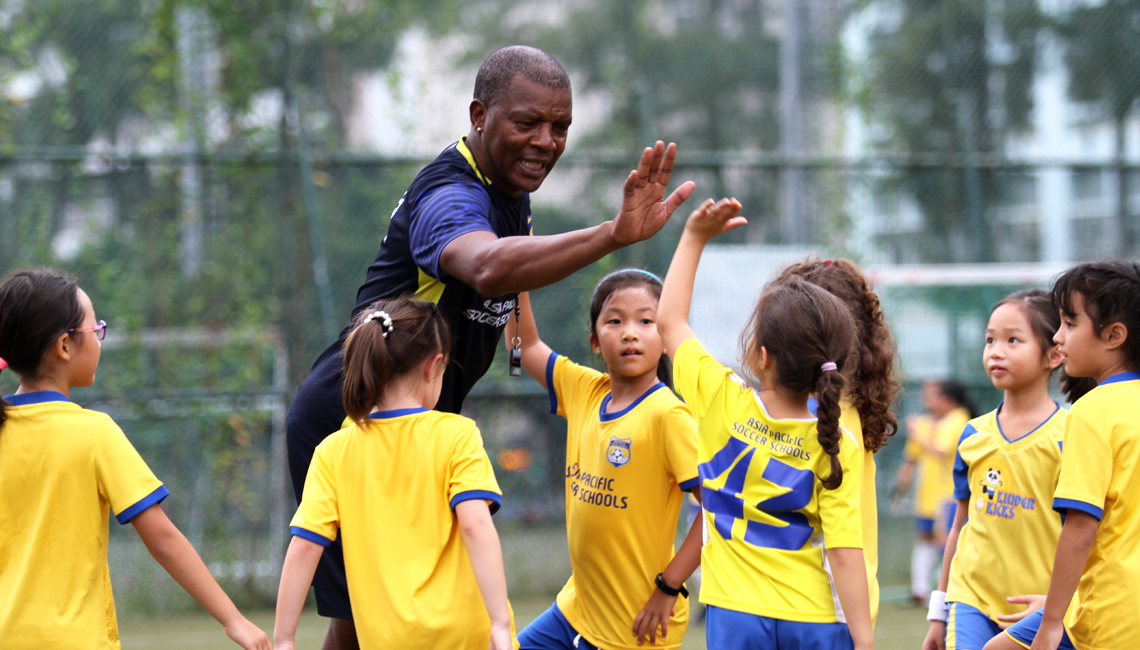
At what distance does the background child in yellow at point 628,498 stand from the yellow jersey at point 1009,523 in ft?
3.07

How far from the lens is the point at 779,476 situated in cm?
251

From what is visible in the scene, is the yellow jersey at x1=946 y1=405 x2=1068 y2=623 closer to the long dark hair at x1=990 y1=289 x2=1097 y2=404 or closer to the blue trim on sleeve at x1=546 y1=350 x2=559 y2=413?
the long dark hair at x1=990 y1=289 x2=1097 y2=404

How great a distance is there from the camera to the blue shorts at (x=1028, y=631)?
2.75 meters

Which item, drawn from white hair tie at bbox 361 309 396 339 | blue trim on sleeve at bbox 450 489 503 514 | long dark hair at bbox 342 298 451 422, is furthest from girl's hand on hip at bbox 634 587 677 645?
white hair tie at bbox 361 309 396 339

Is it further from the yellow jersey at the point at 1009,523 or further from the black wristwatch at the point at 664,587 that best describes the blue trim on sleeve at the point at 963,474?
the black wristwatch at the point at 664,587

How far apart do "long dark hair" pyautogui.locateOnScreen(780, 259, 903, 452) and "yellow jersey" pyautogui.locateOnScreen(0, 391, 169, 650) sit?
1931mm

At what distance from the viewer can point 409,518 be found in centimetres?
243

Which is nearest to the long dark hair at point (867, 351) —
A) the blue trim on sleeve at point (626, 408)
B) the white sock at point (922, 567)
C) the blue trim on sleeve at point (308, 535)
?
the blue trim on sleeve at point (626, 408)

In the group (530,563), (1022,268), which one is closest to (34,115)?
(530,563)

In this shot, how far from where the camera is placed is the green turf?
5.93m

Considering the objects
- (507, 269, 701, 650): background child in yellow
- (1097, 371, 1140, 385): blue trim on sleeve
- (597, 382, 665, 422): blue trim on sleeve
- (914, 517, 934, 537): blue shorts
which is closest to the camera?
(1097, 371, 1140, 385): blue trim on sleeve

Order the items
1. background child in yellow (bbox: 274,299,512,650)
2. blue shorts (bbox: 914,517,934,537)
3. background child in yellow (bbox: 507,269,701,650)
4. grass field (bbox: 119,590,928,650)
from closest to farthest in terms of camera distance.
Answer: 1. background child in yellow (bbox: 274,299,512,650)
2. background child in yellow (bbox: 507,269,701,650)
3. grass field (bbox: 119,590,928,650)
4. blue shorts (bbox: 914,517,934,537)

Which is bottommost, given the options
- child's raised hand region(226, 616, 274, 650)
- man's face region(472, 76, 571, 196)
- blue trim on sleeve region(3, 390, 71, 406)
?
child's raised hand region(226, 616, 274, 650)

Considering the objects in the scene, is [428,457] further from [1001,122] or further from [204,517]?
[1001,122]
